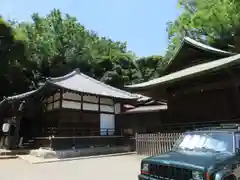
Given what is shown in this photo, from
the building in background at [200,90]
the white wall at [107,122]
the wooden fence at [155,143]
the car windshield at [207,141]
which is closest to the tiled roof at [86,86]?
the white wall at [107,122]

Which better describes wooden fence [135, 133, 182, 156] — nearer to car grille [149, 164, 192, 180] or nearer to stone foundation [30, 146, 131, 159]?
stone foundation [30, 146, 131, 159]

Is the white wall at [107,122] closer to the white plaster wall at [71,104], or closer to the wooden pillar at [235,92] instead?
the white plaster wall at [71,104]

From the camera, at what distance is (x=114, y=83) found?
34562 mm

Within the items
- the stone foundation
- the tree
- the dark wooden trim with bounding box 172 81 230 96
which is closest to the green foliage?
the tree

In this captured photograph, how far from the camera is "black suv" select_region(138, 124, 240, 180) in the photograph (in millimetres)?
4838

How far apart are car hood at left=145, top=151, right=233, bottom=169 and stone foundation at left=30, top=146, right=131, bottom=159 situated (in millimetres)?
9832

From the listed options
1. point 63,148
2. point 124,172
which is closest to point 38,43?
point 63,148

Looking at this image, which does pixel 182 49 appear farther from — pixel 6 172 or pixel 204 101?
pixel 6 172

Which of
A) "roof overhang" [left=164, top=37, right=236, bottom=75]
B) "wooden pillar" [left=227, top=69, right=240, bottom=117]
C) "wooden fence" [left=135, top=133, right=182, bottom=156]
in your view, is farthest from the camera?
"roof overhang" [left=164, top=37, right=236, bottom=75]

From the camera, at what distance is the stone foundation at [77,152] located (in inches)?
569

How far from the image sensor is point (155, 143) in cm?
1316

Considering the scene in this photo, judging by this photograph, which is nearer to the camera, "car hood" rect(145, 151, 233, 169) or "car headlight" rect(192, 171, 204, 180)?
"car headlight" rect(192, 171, 204, 180)

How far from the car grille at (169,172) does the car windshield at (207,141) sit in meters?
1.11

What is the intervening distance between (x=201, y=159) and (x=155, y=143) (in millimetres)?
8086
